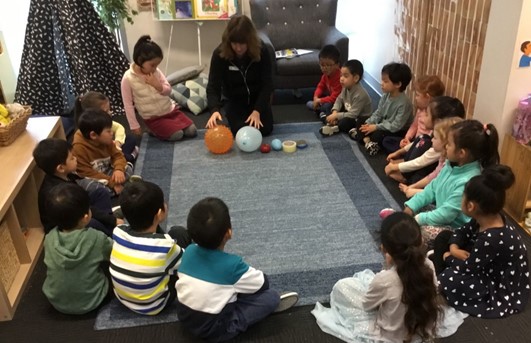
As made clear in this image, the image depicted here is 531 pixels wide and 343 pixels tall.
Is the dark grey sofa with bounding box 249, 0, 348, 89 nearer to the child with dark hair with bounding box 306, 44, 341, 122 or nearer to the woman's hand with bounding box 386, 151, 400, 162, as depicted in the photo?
the child with dark hair with bounding box 306, 44, 341, 122

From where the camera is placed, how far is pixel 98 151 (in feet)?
9.47

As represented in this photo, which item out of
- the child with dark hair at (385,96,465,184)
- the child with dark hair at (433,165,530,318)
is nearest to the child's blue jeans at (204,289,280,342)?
the child with dark hair at (433,165,530,318)

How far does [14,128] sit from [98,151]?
0.46 m

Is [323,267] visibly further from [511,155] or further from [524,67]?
[524,67]

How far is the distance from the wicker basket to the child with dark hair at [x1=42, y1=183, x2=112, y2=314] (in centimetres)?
85

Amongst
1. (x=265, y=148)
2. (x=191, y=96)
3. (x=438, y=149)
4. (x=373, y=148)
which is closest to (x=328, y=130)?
(x=373, y=148)

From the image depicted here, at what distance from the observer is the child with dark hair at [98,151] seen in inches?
108

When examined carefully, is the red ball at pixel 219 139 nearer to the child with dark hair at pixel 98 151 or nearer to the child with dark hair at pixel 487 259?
the child with dark hair at pixel 98 151

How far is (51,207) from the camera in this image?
1.95m

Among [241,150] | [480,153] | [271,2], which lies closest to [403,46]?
[271,2]

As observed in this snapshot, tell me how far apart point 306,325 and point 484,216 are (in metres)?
0.85

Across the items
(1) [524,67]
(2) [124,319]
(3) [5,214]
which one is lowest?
(2) [124,319]

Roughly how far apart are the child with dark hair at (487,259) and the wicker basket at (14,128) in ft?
7.64

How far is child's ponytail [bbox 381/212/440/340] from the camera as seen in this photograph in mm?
1631
